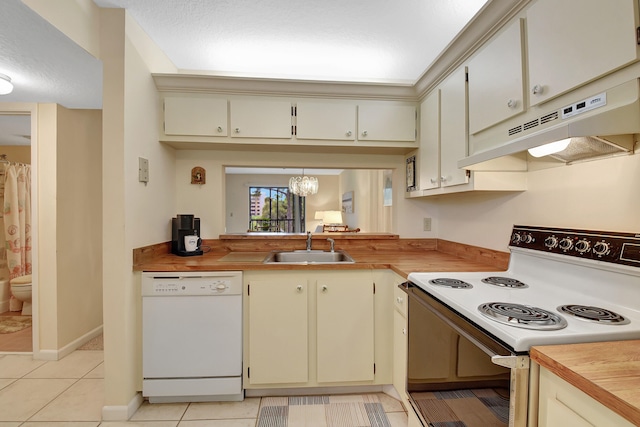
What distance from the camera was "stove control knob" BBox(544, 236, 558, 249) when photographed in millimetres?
1264

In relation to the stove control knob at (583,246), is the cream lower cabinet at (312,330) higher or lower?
lower

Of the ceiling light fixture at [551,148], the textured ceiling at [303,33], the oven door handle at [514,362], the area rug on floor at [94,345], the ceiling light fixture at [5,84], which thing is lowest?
the area rug on floor at [94,345]

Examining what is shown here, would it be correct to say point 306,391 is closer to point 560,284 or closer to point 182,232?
point 182,232

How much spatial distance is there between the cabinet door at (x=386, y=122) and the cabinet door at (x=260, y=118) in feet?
1.83

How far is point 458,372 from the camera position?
104cm

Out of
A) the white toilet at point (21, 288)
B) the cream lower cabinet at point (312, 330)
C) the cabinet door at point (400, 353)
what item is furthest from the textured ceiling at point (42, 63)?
the cabinet door at point (400, 353)

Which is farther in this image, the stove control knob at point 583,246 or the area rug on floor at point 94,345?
the area rug on floor at point 94,345

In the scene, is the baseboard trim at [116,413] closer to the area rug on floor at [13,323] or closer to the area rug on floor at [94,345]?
the area rug on floor at [94,345]

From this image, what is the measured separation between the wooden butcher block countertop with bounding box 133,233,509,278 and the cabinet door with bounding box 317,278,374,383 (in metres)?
0.15

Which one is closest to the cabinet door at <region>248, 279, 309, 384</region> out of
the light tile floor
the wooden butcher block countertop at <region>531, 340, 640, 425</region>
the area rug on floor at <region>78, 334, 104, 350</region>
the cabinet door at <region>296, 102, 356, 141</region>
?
the light tile floor

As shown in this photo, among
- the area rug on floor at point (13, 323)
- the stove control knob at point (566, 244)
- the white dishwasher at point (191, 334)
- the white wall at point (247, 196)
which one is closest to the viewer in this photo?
the stove control knob at point (566, 244)

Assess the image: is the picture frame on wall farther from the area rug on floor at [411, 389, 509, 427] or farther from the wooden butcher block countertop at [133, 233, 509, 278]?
the area rug on floor at [411, 389, 509, 427]

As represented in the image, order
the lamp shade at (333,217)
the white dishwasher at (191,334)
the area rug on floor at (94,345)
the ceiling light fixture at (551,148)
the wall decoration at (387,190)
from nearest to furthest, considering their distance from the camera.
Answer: the ceiling light fixture at (551,148), the white dishwasher at (191,334), the area rug on floor at (94,345), the wall decoration at (387,190), the lamp shade at (333,217)

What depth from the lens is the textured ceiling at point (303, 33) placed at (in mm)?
1643
